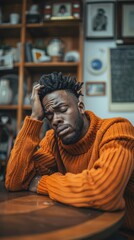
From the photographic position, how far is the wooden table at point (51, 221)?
28.0 inches

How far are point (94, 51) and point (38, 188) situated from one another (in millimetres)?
2284

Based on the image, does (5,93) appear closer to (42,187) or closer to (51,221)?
(42,187)

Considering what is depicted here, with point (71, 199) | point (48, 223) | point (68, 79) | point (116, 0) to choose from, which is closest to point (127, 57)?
point (116, 0)

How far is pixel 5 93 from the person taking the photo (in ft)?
10.4

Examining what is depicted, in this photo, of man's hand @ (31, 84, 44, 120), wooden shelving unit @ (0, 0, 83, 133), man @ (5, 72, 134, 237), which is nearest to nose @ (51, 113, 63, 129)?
man @ (5, 72, 134, 237)

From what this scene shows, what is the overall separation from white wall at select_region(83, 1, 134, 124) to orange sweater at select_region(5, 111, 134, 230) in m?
1.66

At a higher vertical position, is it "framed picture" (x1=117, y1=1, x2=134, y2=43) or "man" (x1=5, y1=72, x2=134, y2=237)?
"framed picture" (x1=117, y1=1, x2=134, y2=43)

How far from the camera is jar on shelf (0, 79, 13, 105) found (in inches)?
124

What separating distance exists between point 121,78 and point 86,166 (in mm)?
2024

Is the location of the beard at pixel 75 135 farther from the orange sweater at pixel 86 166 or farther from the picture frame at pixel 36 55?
the picture frame at pixel 36 55

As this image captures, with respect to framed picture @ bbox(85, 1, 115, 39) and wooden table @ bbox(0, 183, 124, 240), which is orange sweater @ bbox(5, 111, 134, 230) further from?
framed picture @ bbox(85, 1, 115, 39)

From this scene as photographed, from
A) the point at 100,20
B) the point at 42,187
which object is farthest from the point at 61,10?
the point at 42,187

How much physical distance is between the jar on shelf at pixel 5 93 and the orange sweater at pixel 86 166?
5.49 ft

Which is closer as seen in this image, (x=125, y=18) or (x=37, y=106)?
(x=37, y=106)
